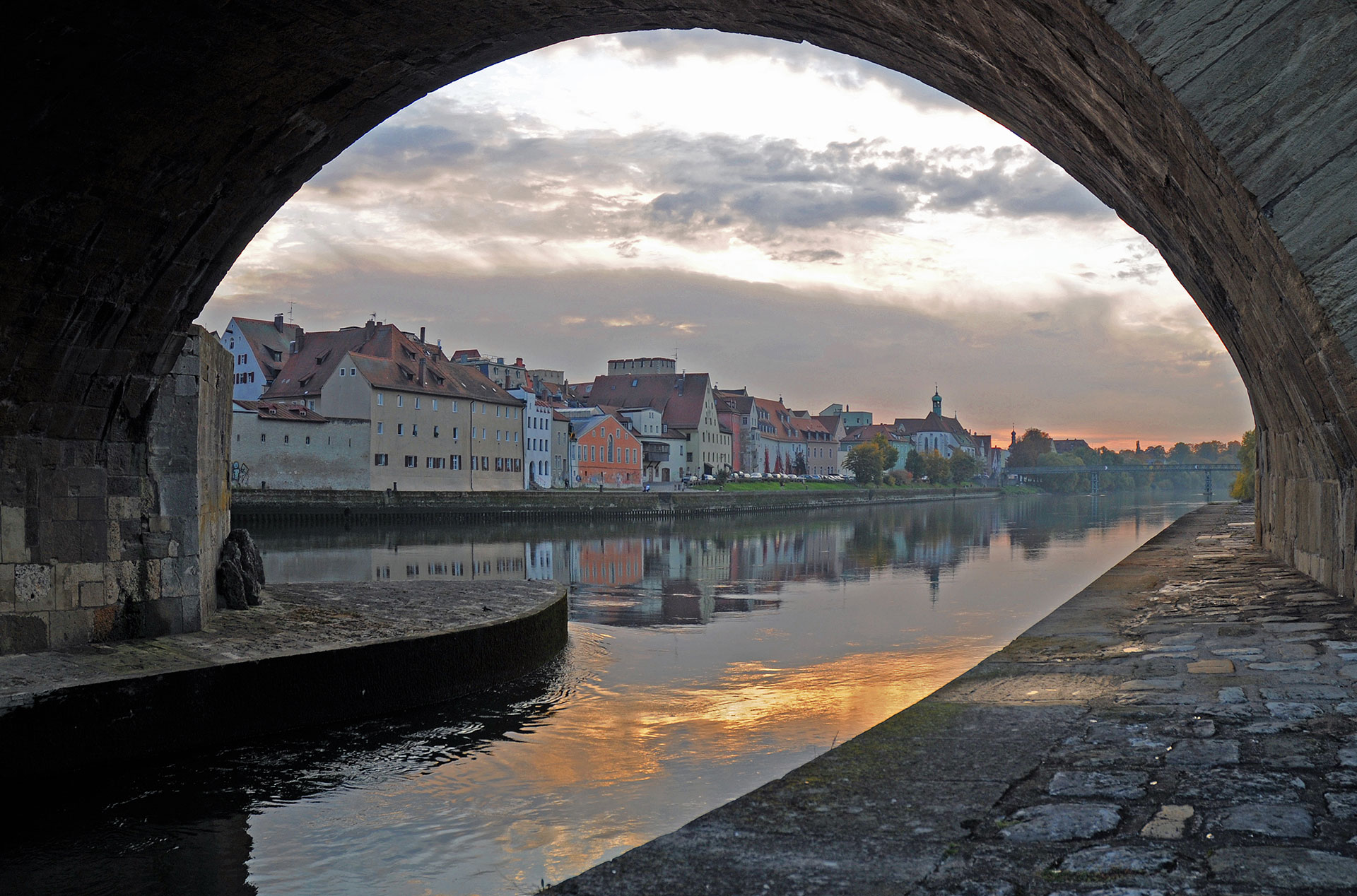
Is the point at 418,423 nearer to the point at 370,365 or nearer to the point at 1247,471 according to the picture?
the point at 370,365

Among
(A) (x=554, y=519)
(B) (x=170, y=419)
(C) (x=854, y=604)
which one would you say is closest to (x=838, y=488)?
(A) (x=554, y=519)

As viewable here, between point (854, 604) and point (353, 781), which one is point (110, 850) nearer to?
point (353, 781)

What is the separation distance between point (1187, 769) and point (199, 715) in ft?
25.6

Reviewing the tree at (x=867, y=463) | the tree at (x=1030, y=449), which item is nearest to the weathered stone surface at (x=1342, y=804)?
the tree at (x=867, y=463)

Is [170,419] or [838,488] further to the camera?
[838,488]

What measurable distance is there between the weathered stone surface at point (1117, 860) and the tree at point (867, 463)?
104 m

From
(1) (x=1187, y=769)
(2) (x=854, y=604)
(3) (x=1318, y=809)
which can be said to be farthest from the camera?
(2) (x=854, y=604)

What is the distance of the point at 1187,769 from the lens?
416cm

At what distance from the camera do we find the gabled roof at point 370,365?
56156mm

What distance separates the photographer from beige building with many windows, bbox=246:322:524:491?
54.8 meters

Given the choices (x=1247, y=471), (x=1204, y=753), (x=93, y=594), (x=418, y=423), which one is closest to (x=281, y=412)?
(x=418, y=423)

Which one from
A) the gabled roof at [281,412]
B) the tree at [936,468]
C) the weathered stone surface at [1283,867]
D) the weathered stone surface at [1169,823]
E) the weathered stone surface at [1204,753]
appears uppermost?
the gabled roof at [281,412]

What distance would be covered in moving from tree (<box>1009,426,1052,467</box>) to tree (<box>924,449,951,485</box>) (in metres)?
37.7

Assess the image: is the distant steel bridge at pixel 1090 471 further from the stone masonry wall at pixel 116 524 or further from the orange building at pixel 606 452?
the stone masonry wall at pixel 116 524
